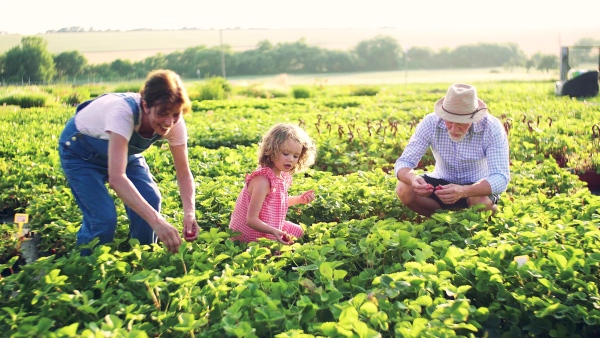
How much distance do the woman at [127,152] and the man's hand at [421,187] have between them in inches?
56.8

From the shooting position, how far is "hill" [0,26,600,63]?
34281 millimetres

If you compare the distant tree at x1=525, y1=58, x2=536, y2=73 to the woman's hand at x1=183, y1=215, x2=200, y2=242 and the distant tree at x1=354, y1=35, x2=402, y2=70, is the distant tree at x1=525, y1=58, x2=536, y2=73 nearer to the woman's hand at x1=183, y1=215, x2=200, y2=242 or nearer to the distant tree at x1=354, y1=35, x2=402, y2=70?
the distant tree at x1=354, y1=35, x2=402, y2=70

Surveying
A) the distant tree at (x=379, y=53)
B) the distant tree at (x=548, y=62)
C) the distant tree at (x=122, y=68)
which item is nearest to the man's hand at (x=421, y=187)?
the distant tree at (x=122, y=68)

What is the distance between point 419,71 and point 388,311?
46.8 meters

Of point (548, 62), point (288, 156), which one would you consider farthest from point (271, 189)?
point (548, 62)

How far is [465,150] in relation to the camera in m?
4.59

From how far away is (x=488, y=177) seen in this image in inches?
171

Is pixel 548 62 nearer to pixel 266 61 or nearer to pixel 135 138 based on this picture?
pixel 266 61

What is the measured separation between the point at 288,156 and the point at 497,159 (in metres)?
1.40

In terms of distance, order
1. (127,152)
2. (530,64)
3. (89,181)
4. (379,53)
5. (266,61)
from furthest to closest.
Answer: (379,53) < (530,64) < (266,61) < (89,181) < (127,152)

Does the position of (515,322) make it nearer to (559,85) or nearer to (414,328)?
(414,328)

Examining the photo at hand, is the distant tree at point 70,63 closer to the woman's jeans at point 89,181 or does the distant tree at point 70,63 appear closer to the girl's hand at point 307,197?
the woman's jeans at point 89,181

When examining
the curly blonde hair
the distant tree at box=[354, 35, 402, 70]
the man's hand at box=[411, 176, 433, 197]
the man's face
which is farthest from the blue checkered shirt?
the distant tree at box=[354, 35, 402, 70]

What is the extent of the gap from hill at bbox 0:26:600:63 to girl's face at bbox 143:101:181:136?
13471 mm
